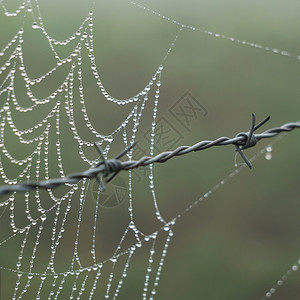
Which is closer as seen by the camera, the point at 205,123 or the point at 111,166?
the point at 111,166

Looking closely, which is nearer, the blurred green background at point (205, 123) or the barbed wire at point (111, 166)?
the barbed wire at point (111, 166)

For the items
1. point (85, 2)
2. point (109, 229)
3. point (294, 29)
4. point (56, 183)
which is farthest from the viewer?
point (294, 29)

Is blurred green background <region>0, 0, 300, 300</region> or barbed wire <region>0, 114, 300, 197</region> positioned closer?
barbed wire <region>0, 114, 300, 197</region>

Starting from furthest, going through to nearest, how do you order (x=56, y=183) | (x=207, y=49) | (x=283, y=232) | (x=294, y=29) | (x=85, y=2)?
(x=294, y=29) < (x=207, y=49) < (x=85, y=2) < (x=283, y=232) < (x=56, y=183)

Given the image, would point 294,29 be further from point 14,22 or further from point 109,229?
point 109,229

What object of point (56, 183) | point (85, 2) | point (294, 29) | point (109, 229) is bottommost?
point (109, 229)

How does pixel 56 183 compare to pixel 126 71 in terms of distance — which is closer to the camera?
pixel 56 183

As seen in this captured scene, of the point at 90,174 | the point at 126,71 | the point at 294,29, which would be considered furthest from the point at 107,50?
the point at 90,174

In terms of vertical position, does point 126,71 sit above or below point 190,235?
above
